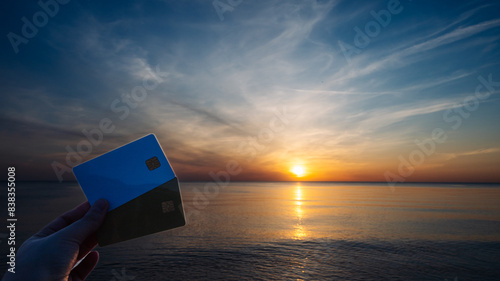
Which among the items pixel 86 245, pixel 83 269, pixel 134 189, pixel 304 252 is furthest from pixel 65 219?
pixel 304 252

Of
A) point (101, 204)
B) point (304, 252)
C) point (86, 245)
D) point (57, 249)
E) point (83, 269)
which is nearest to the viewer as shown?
point (57, 249)

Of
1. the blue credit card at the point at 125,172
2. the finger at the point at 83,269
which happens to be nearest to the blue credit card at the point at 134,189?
the blue credit card at the point at 125,172

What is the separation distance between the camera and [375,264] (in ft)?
36.6

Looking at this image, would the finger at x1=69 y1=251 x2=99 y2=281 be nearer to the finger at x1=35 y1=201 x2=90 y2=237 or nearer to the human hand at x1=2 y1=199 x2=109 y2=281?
the human hand at x1=2 y1=199 x2=109 y2=281

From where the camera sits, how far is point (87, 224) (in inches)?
62.4

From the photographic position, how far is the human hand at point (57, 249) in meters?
1.36

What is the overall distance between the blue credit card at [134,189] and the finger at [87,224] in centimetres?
6

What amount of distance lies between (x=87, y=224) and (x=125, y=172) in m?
0.37

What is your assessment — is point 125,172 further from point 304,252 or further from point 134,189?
point 304,252

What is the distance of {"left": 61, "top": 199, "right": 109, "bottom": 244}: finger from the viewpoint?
1.56 m

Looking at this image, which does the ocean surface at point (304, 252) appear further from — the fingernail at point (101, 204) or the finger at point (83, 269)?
the fingernail at point (101, 204)

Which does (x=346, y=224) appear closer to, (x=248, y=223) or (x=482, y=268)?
(x=248, y=223)

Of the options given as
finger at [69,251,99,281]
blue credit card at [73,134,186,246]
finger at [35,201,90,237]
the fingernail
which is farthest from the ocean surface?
the fingernail

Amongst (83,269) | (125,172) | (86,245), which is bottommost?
(83,269)
